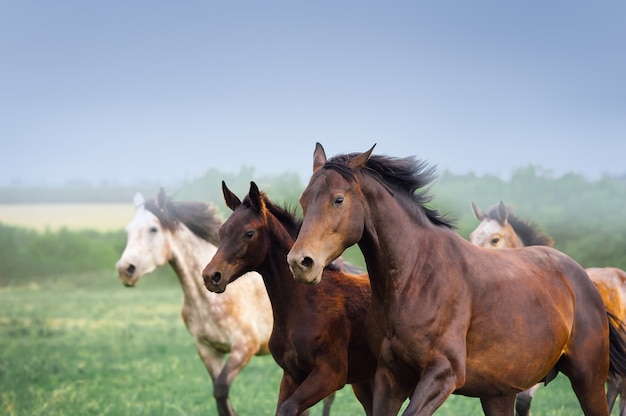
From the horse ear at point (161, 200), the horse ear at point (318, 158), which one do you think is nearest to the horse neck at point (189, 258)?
the horse ear at point (161, 200)

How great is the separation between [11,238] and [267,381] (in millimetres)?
13567

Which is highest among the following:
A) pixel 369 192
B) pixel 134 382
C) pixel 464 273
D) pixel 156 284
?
pixel 369 192

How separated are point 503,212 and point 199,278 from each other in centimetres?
322

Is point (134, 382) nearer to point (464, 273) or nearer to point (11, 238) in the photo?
point (464, 273)

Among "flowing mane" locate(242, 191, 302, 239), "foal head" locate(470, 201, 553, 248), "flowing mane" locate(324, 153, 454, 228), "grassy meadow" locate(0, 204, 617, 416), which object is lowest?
"grassy meadow" locate(0, 204, 617, 416)

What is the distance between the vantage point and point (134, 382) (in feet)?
43.0

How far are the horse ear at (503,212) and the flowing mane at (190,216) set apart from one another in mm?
2989

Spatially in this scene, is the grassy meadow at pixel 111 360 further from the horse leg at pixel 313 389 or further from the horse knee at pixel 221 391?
the horse leg at pixel 313 389

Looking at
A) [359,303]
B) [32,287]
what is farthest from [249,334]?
[32,287]

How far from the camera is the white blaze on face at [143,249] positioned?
29.9 feet

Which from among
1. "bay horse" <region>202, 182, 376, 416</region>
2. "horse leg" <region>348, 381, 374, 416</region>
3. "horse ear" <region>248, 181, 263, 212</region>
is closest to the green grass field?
"horse leg" <region>348, 381, 374, 416</region>

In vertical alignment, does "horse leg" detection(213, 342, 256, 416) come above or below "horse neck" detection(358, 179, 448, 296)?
below

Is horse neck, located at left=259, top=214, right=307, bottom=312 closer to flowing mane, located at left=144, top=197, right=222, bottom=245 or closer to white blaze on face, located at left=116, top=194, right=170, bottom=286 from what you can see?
white blaze on face, located at left=116, top=194, right=170, bottom=286

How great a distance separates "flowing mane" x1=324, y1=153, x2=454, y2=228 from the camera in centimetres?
521
